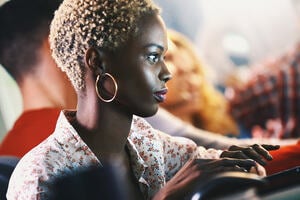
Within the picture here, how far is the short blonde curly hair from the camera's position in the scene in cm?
69

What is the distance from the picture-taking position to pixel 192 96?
180 centimetres

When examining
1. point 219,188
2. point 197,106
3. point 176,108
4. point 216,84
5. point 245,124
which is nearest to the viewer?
point 219,188

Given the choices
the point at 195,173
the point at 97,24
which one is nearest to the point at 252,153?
the point at 195,173

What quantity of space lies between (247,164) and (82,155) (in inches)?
7.1

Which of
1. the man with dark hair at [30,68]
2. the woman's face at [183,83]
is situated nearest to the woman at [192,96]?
the woman's face at [183,83]

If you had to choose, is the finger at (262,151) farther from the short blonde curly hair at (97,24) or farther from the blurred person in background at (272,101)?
the blurred person in background at (272,101)

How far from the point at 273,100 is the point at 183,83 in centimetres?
35

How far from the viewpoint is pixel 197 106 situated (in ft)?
6.00

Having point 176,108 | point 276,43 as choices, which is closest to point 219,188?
point 176,108

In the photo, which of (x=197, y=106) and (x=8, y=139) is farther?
(x=197, y=106)

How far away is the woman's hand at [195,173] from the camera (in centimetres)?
63

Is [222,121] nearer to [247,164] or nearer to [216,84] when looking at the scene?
[216,84]

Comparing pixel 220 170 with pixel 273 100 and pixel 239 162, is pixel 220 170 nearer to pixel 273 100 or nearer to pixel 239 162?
pixel 239 162

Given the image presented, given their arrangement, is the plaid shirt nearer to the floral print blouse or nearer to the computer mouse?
the floral print blouse
